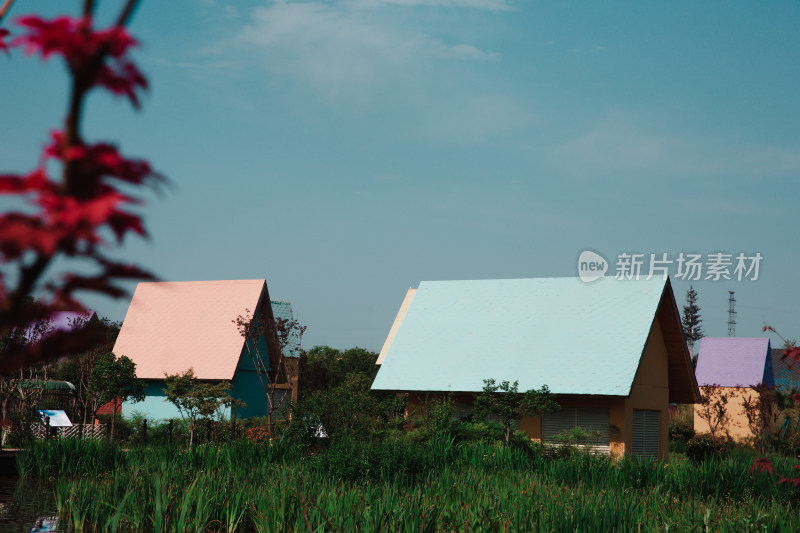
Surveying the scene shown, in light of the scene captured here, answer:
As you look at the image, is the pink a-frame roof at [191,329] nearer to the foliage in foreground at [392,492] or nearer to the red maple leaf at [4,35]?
the foliage in foreground at [392,492]

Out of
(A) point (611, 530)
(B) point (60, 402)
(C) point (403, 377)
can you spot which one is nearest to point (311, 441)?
(C) point (403, 377)

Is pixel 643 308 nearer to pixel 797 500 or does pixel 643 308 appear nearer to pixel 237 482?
pixel 797 500

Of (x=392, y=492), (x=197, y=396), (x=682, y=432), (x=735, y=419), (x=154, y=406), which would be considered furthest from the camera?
(x=735, y=419)

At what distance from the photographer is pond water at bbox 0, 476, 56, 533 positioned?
1140cm

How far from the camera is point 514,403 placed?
2267cm

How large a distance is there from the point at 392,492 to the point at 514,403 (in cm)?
1301

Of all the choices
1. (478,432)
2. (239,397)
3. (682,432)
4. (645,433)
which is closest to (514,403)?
(478,432)

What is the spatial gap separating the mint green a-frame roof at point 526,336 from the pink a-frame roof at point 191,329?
8.18m

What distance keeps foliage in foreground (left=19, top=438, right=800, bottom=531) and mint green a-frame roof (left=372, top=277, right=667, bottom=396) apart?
282 inches

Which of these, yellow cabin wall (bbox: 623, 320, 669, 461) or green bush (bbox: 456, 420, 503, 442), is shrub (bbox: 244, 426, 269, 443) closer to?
green bush (bbox: 456, 420, 503, 442)

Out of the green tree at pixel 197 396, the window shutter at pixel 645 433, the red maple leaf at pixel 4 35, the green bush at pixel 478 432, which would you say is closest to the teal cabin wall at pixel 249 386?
the green tree at pixel 197 396

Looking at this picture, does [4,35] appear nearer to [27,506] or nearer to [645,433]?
[27,506]

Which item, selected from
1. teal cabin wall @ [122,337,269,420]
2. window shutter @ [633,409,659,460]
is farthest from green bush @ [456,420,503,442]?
teal cabin wall @ [122,337,269,420]

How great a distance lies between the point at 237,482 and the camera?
11.4 m
